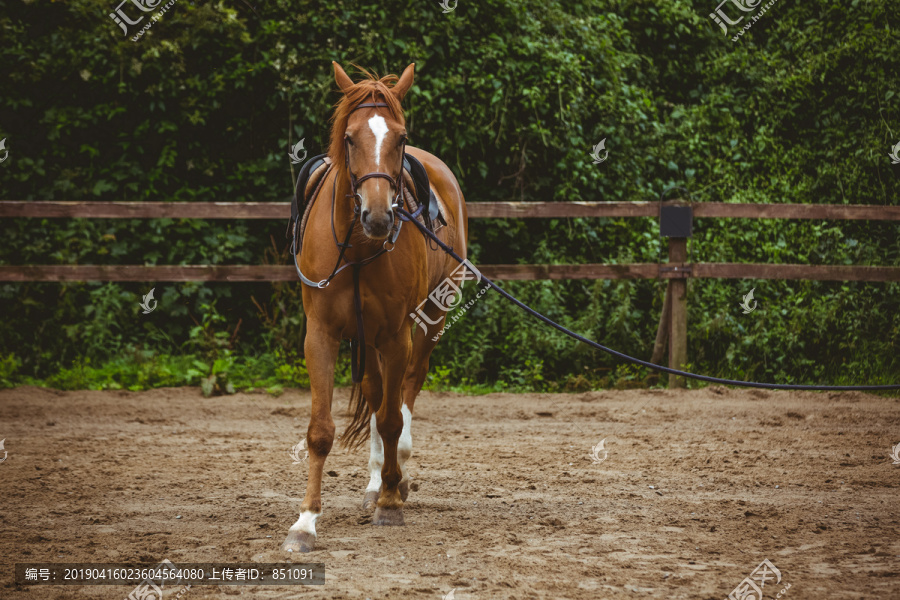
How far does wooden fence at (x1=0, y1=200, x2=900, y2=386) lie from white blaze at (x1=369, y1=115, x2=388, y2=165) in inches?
166

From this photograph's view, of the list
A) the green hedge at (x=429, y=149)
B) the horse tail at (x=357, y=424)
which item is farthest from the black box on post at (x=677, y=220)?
the horse tail at (x=357, y=424)

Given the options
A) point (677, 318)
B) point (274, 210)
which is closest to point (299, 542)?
point (274, 210)

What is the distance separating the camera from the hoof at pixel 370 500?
4.33m

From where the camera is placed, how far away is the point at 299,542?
344 centimetres

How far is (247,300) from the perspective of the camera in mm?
9109

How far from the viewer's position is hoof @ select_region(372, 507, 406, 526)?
3990 millimetres

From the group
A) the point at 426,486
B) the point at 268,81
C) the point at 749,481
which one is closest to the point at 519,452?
the point at 426,486

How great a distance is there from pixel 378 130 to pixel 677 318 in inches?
198

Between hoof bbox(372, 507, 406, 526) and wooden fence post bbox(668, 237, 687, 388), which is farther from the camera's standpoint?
wooden fence post bbox(668, 237, 687, 388)

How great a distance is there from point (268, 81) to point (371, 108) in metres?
6.12

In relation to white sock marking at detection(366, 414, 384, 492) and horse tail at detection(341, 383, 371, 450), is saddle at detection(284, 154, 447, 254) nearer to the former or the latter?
horse tail at detection(341, 383, 371, 450)

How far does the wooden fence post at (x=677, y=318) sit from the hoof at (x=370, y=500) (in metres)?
4.15

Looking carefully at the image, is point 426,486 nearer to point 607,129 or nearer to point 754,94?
point 607,129

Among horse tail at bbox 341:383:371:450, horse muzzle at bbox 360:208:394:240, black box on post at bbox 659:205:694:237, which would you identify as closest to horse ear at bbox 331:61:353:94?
horse muzzle at bbox 360:208:394:240
